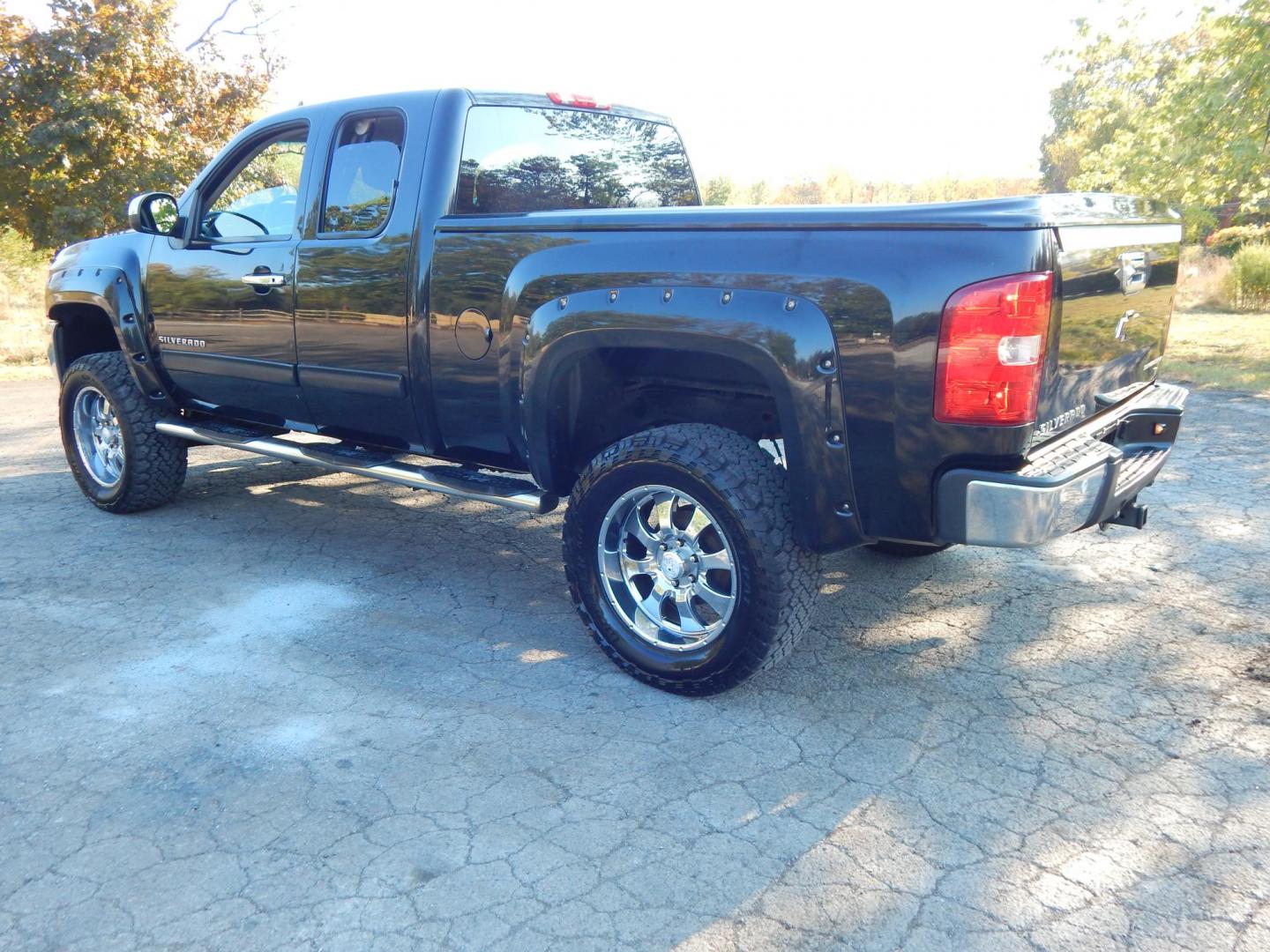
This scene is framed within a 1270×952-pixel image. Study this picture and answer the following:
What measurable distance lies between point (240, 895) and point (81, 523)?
3834 millimetres

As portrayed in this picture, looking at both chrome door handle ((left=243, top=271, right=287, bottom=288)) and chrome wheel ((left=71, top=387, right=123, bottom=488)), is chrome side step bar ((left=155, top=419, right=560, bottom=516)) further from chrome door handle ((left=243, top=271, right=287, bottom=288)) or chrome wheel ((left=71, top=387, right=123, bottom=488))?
chrome door handle ((left=243, top=271, right=287, bottom=288))

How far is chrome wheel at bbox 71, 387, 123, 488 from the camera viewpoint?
5.86 metres

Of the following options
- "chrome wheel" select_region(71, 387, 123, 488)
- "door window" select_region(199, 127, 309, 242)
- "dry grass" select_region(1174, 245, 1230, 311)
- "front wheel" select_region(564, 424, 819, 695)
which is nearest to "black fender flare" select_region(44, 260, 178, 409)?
"chrome wheel" select_region(71, 387, 123, 488)

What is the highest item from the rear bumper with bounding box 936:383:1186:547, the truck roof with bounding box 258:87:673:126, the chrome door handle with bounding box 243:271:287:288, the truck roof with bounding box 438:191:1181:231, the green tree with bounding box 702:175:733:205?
the green tree with bounding box 702:175:733:205

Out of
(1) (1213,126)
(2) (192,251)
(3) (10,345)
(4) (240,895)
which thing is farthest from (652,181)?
(3) (10,345)

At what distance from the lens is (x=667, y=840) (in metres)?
2.74

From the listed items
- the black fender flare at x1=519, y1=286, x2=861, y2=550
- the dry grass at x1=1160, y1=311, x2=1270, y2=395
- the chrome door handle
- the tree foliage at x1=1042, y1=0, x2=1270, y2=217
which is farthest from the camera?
the tree foliage at x1=1042, y1=0, x2=1270, y2=217

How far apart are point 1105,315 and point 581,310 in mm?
1662

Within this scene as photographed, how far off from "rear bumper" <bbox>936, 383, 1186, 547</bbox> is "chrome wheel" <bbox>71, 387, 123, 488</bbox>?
470 cm

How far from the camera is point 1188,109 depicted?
1091 centimetres

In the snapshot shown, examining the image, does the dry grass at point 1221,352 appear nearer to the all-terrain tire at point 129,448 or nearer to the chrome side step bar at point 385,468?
the chrome side step bar at point 385,468

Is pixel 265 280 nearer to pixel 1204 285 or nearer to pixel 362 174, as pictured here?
pixel 362 174

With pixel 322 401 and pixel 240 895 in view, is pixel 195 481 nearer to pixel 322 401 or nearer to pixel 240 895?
pixel 322 401

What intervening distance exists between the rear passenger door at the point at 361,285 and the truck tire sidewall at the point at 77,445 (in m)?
1.45
